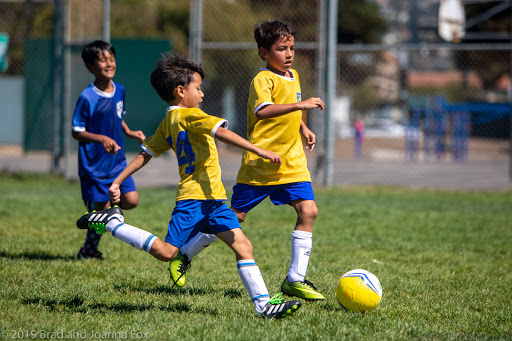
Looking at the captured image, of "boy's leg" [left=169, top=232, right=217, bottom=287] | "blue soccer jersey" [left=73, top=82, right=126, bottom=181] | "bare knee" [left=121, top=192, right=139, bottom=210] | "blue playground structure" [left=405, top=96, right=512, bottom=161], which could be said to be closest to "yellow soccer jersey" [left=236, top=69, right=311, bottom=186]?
Result: "boy's leg" [left=169, top=232, right=217, bottom=287]

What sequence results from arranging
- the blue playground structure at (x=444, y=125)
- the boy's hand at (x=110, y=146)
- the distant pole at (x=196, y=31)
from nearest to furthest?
1. the boy's hand at (x=110, y=146)
2. the distant pole at (x=196, y=31)
3. the blue playground structure at (x=444, y=125)

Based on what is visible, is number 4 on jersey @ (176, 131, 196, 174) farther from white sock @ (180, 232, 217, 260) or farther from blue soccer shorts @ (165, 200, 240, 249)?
white sock @ (180, 232, 217, 260)

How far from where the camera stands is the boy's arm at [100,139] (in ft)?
16.5

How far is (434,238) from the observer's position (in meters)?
7.13

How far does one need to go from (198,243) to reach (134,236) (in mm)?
665

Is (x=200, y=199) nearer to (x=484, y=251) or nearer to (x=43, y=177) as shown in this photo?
(x=484, y=251)

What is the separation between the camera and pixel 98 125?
18.4ft

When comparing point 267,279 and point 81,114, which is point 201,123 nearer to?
point 267,279

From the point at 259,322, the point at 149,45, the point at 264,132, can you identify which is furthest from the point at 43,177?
the point at 259,322

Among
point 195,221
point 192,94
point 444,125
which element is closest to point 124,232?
point 195,221

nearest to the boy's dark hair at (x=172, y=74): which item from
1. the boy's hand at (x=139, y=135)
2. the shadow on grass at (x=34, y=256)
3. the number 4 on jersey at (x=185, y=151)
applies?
the number 4 on jersey at (x=185, y=151)

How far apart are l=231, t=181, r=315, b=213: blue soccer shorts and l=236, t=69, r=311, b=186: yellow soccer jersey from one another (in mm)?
50

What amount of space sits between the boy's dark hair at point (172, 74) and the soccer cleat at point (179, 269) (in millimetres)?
1245

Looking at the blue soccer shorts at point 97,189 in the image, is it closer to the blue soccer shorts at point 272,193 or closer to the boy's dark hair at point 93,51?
the boy's dark hair at point 93,51
